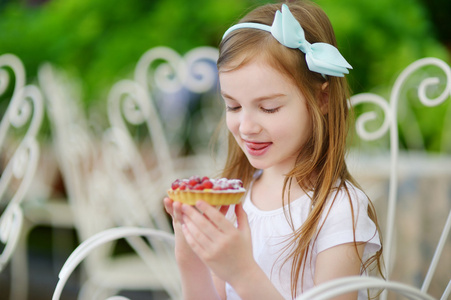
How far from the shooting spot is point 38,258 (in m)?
4.13

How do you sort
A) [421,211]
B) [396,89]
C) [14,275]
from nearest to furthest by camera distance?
[396,89] < [421,211] < [14,275]

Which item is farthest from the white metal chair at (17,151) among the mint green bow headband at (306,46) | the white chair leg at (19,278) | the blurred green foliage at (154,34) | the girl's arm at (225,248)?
the blurred green foliage at (154,34)

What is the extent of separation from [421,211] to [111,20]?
255 cm

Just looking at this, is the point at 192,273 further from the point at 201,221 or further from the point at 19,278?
the point at 19,278

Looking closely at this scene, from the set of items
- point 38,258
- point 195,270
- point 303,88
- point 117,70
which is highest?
point 117,70

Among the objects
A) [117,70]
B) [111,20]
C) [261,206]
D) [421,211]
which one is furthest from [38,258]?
[261,206]

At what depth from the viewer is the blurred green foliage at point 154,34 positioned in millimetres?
3504

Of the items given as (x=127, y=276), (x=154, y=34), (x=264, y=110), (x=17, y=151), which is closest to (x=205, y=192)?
(x=264, y=110)

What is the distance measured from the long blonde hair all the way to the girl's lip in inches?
3.2

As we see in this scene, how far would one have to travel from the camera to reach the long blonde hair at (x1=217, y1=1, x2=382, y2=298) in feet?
3.78

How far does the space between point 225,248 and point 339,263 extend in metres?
0.25

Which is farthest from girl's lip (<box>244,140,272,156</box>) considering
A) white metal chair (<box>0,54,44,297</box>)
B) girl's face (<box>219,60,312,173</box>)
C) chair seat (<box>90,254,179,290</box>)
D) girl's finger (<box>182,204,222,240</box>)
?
chair seat (<box>90,254,179,290</box>)

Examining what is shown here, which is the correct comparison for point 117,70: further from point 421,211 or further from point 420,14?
point 421,211

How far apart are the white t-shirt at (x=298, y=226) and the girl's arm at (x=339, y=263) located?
1 centimetres
